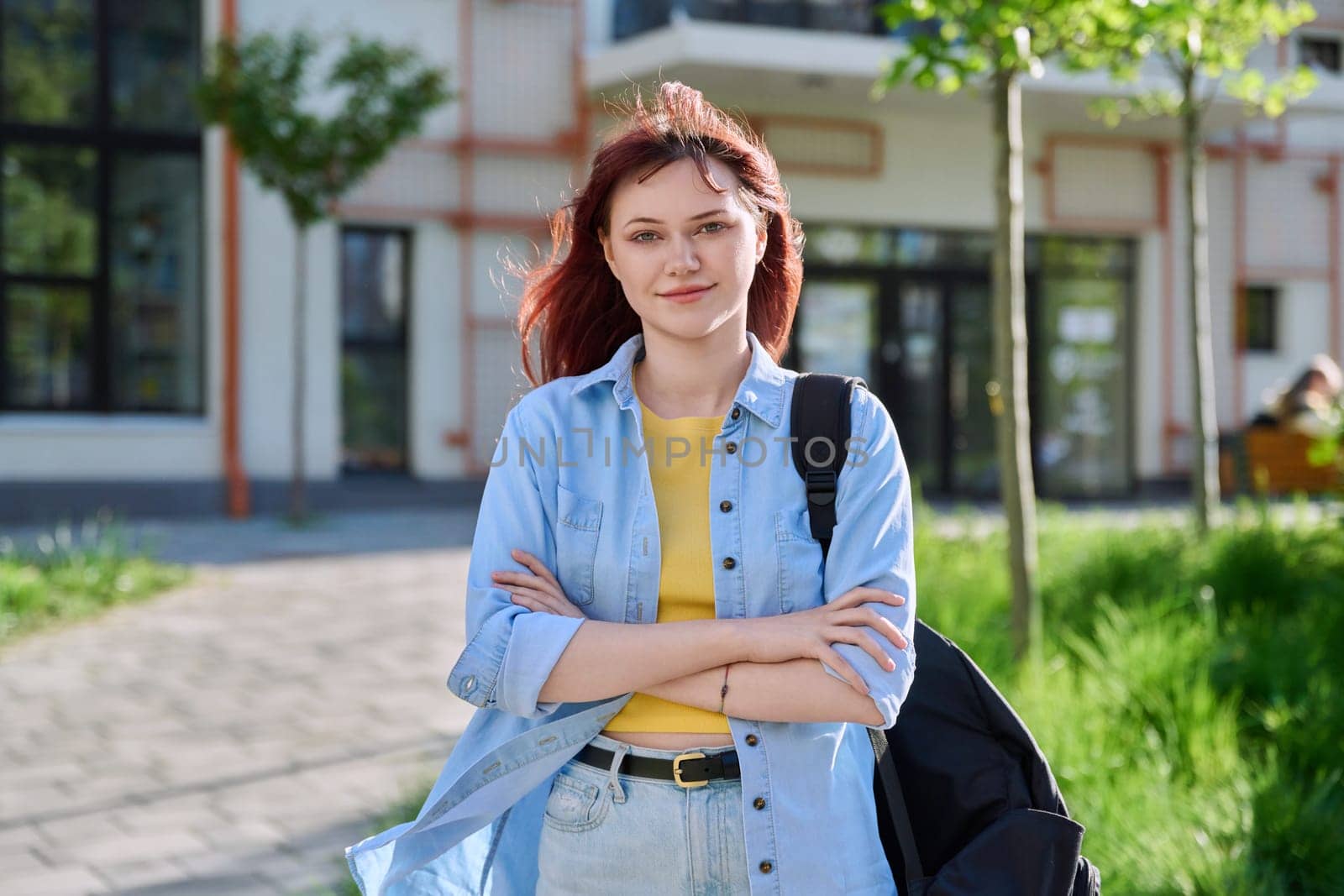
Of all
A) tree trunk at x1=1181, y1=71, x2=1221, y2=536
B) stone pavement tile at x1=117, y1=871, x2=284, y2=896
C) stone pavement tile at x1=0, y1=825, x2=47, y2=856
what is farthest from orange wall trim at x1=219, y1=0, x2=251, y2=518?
stone pavement tile at x1=117, y1=871, x2=284, y2=896

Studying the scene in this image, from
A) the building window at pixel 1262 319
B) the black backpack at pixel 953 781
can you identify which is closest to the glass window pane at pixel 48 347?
the black backpack at pixel 953 781

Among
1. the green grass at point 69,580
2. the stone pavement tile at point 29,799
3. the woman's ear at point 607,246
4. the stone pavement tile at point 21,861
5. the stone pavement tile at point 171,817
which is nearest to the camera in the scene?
the woman's ear at point 607,246

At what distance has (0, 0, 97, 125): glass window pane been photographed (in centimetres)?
1202

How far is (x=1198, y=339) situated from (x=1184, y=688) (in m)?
4.30

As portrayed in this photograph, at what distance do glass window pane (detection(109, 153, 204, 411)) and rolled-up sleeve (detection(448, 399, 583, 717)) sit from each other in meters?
11.5

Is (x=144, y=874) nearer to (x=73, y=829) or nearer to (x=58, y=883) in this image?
(x=58, y=883)

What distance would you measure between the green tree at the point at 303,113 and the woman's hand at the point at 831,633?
1002cm

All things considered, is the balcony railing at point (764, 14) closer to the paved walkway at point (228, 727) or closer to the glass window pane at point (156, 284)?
the glass window pane at point (156, 284)

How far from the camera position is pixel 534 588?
1943 millimetres

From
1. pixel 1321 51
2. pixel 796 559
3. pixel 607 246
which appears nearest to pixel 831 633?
pixel 796 559

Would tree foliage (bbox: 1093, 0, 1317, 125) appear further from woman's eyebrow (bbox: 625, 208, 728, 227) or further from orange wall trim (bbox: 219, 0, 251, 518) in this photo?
orange wall trim (bbox: 219, 0, 251, 518)

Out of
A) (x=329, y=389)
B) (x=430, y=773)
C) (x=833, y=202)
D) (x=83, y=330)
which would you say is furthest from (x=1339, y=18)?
(x=430, y=773)

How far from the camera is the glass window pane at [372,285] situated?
13.5 metres

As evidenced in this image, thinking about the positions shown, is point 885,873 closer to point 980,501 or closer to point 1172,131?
point 980,501
